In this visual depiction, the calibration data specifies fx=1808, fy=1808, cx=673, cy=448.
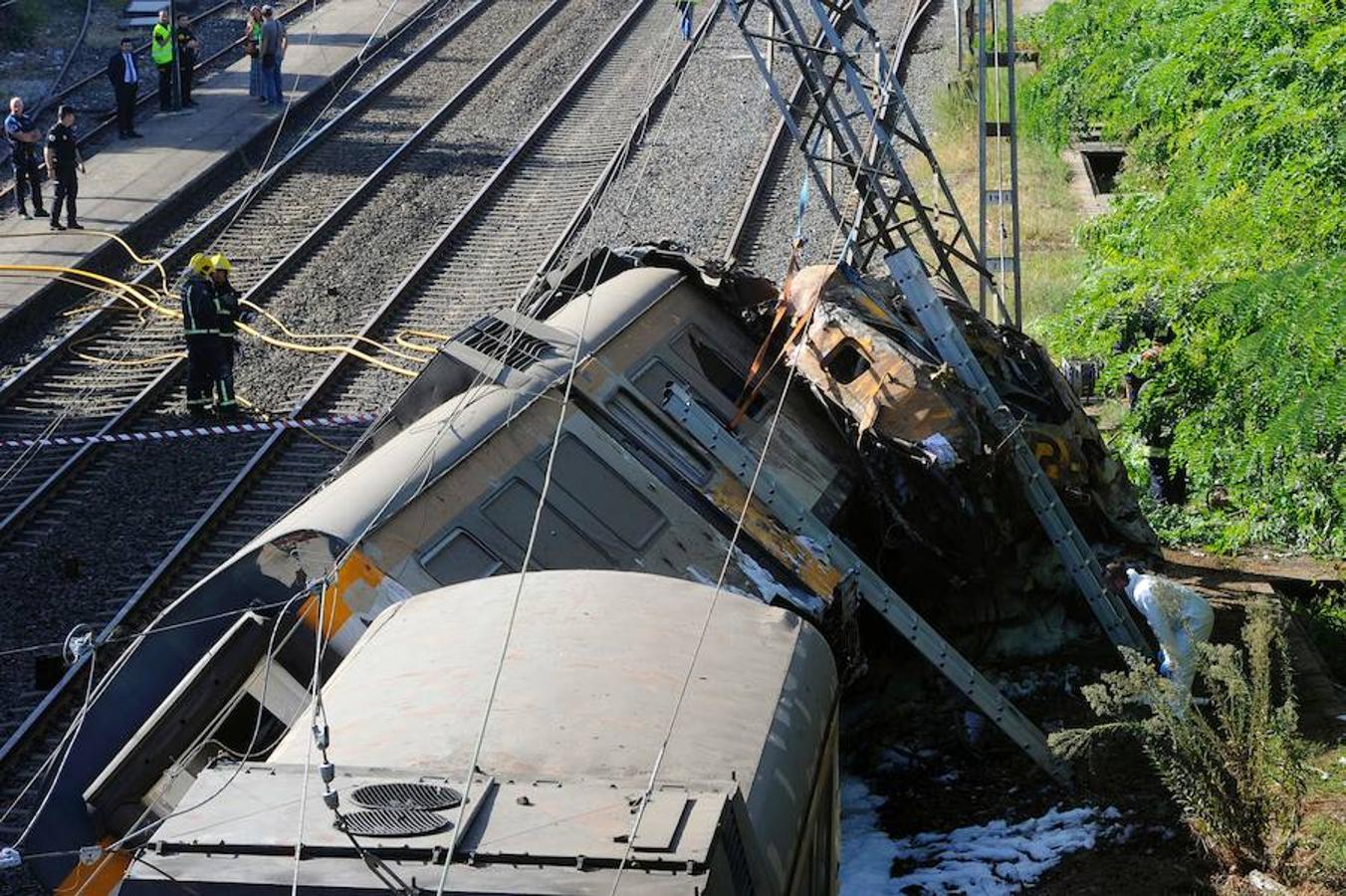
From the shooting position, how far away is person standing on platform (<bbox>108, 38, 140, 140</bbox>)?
2558 cm

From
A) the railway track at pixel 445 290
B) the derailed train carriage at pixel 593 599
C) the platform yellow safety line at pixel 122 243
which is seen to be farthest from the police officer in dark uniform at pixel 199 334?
the derailed train carriage at pixel 593 599

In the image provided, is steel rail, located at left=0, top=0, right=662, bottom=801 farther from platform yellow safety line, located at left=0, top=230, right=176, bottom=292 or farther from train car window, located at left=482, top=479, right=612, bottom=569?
platform yellow safety line, located at left=0, top=230, right=176, bottom=292

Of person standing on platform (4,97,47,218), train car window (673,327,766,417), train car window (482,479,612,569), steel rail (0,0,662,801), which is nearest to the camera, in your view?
train car window (482,479,612,569)

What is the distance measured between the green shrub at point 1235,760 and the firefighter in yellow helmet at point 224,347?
9.96 m

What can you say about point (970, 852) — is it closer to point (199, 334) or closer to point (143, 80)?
point (199, 334)

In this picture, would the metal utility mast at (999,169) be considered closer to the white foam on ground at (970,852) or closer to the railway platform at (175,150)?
the white foam on ground at (970,852)

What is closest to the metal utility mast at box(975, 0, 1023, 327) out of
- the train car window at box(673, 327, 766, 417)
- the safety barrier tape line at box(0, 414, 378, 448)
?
the train car window at box(673, 327, 766, 417)

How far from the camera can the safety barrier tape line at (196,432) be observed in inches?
628

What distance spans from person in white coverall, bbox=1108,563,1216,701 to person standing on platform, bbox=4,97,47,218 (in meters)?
16.1

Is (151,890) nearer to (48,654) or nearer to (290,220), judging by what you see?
(48,654)

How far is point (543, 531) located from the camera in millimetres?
9594

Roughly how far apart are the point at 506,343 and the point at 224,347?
21.8 ft

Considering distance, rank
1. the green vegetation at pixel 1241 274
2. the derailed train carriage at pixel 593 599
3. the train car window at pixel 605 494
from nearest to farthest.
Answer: the derailed train carriage at pixel 593 599
the train car window at pixel 605 494
the green vegetation at pixel 1241 274

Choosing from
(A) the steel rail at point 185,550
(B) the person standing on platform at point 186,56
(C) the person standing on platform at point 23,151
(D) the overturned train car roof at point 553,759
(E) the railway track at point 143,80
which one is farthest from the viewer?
(B) the person standing on platform at point 186,56
